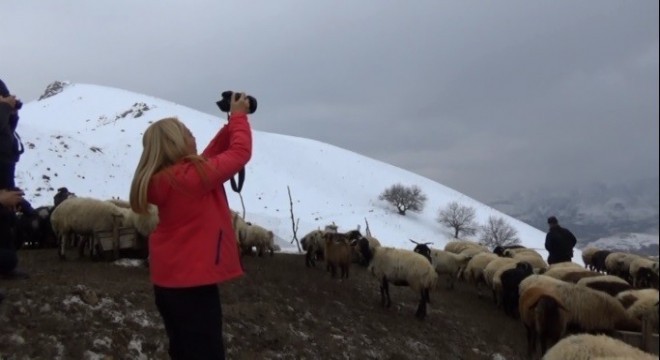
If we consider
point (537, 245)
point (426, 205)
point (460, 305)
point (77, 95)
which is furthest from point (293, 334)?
point (77, 95)

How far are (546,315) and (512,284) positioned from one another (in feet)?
18.3

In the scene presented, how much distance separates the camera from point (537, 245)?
5741cm

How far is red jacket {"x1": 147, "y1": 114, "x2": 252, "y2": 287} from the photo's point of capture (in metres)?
3.56

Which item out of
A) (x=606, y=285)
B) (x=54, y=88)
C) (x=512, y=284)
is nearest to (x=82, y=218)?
(x=512, y=284)

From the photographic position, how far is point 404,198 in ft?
204

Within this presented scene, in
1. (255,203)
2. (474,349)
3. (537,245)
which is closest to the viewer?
(474,349)

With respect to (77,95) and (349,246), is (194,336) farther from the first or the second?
(77,95)

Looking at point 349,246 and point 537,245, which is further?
point 537,245

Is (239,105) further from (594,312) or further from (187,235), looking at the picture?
(594,312)

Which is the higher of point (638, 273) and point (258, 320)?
point (638, 273)

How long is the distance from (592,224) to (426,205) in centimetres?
6447

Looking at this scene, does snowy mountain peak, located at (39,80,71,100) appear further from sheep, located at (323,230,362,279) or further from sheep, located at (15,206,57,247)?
sheep, located at (323,230,362,279)

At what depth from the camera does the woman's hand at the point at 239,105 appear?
3955 millimetres

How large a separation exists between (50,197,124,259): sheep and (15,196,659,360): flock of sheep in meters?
0.02
